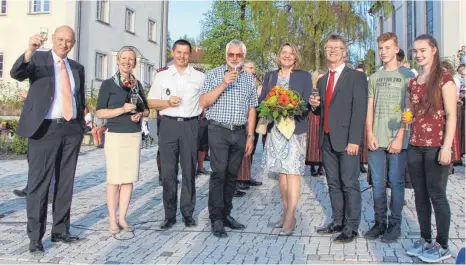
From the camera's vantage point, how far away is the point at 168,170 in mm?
5980

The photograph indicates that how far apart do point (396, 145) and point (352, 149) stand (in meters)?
0.46

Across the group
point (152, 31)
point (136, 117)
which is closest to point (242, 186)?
point (136, 117)

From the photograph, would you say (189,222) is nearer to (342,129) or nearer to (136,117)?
(136,117)

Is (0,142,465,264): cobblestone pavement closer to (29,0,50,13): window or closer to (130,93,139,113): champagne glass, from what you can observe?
(130,93,139,113): champagne glass

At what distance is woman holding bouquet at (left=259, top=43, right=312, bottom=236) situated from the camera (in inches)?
221

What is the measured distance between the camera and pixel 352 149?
17.1ft

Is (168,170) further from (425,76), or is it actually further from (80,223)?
(425,76)

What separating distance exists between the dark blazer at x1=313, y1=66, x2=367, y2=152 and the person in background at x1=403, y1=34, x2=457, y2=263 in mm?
582

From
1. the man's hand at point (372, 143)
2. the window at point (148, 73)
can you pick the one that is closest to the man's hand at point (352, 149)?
the man's hand at point (372, 143)

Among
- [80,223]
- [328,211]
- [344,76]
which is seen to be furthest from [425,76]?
[80,223]

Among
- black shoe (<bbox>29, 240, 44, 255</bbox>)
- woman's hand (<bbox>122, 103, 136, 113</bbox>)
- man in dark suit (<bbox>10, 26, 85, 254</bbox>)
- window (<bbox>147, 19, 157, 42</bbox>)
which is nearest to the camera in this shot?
black shoe (<bbox>29, 240, 44, 255</bbox>)

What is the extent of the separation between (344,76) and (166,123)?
219 centimetres

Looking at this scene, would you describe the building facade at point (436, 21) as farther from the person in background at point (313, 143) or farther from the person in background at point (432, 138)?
the person in background at point (432, 138)

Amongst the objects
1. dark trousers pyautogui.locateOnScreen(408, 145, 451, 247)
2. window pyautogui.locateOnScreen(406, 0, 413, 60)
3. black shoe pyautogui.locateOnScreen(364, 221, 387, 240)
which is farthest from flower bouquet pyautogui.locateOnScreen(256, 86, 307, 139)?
window pyautogui.locateOnScreen(406, 0, 413, 60)
